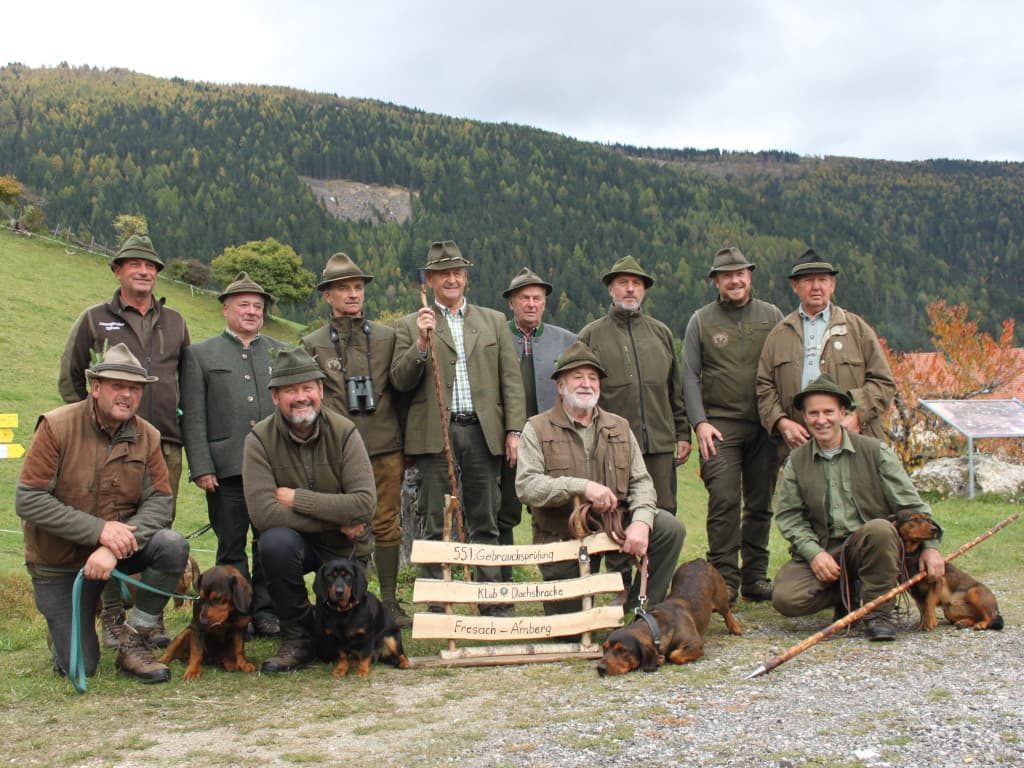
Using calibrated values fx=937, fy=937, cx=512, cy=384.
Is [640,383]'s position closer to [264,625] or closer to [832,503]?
[832,503]

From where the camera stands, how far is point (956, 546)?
36.3 ft

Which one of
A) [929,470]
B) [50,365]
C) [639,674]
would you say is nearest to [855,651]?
[639,674]

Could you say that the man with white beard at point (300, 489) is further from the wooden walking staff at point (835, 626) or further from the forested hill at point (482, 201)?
the forested hill at point (482, 201)

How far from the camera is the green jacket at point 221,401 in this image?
20.7ft

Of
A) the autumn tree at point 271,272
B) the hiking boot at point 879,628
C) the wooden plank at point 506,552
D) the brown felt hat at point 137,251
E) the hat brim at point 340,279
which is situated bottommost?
the hiking boot at point 879,628

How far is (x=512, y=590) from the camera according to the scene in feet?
18.9

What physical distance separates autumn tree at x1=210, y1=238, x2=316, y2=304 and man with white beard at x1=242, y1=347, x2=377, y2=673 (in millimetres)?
57863

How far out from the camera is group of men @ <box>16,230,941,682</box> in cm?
533

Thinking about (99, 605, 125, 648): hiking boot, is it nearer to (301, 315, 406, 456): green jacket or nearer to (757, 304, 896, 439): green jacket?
(301, 315, 406, 456): green jacket

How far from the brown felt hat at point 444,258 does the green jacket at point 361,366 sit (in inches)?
23.0

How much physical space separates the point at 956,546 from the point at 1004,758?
837cm

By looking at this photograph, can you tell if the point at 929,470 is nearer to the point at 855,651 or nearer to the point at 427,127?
the point at 855,651

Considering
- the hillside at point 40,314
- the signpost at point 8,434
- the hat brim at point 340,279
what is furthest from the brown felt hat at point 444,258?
the hillside at point 40,314

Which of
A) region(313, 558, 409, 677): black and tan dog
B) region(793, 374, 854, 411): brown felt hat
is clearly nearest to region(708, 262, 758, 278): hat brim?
region(793, 374, 854, 411): brown felt hat
